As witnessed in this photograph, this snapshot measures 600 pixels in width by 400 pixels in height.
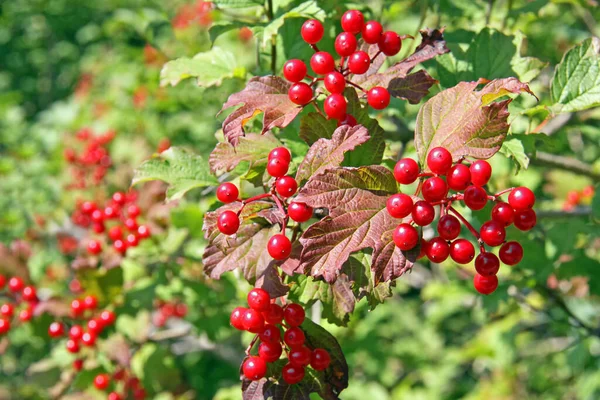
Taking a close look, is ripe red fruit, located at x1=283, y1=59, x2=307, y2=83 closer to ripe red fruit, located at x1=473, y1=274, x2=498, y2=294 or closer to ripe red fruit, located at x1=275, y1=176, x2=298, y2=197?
ripe red fruit, located at x1=275, y1=176, x2=298, y2=197

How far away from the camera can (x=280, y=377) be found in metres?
1.37

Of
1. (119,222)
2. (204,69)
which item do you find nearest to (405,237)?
(204,69)

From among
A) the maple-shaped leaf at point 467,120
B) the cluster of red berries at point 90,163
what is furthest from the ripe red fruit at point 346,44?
the cluster of red berries at point 90,163

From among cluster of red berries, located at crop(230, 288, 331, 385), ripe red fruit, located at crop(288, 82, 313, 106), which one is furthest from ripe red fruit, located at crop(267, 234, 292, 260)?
ripe red fruit, located at crop(288, 82, 313, 106)

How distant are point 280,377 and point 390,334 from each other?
3343 mm

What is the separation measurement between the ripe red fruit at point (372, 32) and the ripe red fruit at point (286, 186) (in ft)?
1.42

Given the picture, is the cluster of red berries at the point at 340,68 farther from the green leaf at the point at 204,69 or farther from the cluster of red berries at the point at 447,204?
the green leaf at the point at 204,69

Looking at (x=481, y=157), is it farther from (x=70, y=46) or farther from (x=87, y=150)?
(x=70, y=46)

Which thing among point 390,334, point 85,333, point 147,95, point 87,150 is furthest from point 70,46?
point 85,333

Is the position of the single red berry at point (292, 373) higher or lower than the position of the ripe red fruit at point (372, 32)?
lower

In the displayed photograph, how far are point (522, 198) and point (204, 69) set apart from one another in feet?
3.68

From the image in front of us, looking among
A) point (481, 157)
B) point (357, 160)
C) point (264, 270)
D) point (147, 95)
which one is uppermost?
point (481, 157)

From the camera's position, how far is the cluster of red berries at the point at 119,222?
2.52 metres

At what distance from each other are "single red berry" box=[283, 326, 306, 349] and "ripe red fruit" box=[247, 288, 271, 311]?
3.5 inches
